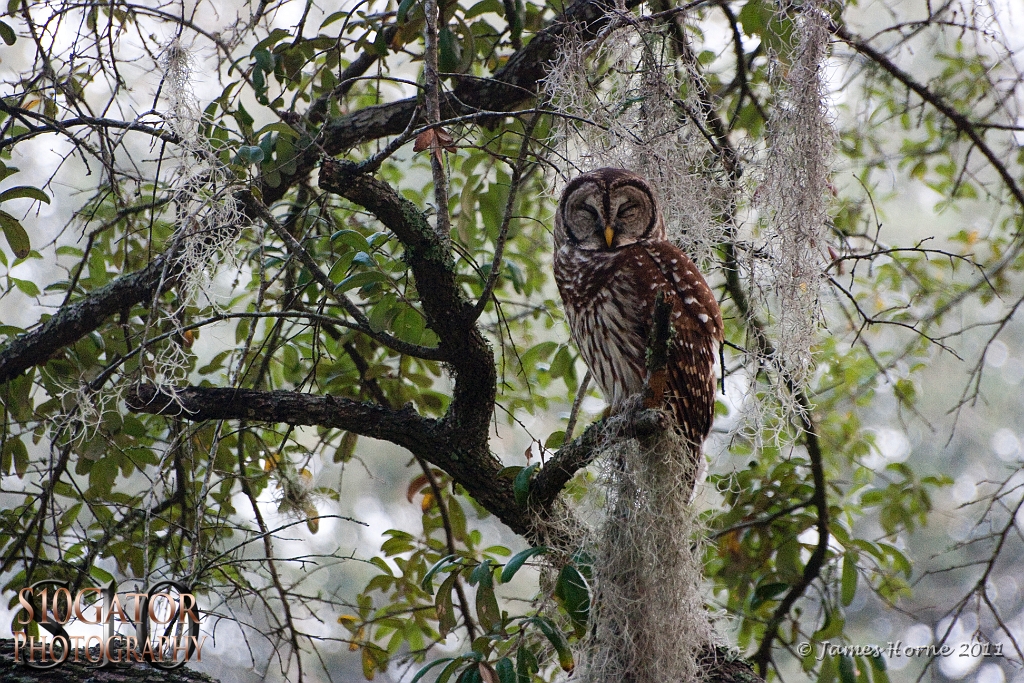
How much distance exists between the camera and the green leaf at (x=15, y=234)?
2.36 meters

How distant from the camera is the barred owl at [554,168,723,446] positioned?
237 cm

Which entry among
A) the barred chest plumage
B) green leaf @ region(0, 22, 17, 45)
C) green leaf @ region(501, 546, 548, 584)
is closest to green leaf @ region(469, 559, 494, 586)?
green leaf @ region(501, 546, 548, 584)

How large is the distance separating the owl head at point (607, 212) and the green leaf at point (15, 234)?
1542 mm

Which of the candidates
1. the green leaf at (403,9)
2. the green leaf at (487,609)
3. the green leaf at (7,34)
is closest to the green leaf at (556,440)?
the green leaf at (487,609)

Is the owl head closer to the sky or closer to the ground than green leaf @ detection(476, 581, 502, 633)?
closer to the sky

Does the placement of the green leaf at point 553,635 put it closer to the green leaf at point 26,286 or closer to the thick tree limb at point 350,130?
the thick tree limb at point 350,130

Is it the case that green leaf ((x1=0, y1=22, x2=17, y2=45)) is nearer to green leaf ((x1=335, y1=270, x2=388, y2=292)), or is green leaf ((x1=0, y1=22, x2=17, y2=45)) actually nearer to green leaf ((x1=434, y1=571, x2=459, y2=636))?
green leaf ((x1=335, y1=270, x2=388, y2=292))

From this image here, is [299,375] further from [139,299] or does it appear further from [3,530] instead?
[3,530]

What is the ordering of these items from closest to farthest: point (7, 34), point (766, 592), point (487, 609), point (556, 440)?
point (487, 609), point (7, 34), point (556, 440), point (766, 592)

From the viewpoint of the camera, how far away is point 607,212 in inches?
97.1

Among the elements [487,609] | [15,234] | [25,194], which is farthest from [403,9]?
[487,609]

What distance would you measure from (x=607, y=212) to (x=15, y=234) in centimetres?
168

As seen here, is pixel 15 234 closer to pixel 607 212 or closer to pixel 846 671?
pixel 607 212

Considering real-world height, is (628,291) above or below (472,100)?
below
